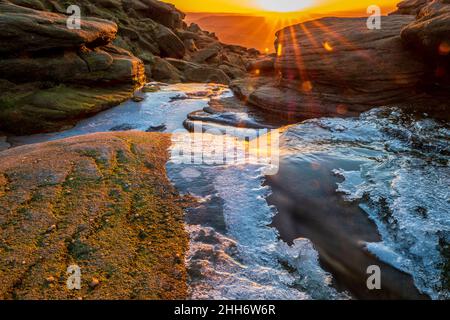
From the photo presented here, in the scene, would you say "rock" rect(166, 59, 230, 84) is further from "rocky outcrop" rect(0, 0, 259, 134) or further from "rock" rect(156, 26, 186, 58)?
"rocky outcrop" rect(0, 0, 259, 134)

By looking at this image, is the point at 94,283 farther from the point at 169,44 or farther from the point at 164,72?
the point at 169,44

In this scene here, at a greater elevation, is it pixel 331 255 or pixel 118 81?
pixel 118 81

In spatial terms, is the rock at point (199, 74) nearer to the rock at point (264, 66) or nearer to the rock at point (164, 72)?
the rock at point (164, 72)

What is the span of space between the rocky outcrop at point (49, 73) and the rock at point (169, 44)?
20296 mm

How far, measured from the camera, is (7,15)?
65.6ft

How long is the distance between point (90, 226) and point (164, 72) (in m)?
30.7

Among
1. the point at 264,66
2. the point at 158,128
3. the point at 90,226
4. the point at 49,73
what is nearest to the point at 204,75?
the point at 264,66

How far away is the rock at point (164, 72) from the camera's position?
34.8 metres

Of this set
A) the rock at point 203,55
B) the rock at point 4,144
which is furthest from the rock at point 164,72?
the rock at point 4,144

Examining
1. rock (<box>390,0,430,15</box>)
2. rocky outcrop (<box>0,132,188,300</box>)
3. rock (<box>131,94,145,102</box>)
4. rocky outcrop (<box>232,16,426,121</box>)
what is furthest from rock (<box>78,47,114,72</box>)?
rock (<box>390,0,430,15</box>)

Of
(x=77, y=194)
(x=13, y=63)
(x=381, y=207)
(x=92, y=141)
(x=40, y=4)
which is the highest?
(x=40, y=4)

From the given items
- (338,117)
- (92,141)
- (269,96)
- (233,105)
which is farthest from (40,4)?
(338,117)

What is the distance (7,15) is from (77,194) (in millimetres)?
18428
